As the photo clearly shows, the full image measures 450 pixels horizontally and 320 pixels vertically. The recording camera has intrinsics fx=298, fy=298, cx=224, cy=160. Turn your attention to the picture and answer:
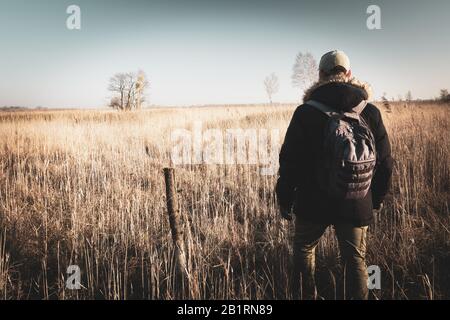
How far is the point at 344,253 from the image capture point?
5.54 ft

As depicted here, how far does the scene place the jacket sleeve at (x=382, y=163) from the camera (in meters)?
1.64

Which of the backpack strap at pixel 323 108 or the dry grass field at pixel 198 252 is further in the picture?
the dry grass field at pixel 198 252

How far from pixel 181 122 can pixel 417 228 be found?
9304 millimetres

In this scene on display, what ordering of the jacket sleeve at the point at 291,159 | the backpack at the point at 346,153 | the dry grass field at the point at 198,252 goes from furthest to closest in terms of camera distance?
1. the dry grass field at the point at 198,252
2. the jacket sleeve at the point at 291,159
3. the backpack at the point at 346,153

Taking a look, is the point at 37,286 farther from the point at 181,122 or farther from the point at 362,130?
the point at 181,122

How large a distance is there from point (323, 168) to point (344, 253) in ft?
1.70

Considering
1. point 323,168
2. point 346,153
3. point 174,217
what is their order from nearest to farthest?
point 346,153 < point 323,168 < point 174,217

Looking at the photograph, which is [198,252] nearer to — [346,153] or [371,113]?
[346,153]

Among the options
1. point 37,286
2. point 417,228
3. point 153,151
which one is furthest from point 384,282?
point 153,151

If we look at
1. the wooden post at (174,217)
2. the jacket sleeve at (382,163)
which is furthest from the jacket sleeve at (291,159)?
the wooden post at (174,217)

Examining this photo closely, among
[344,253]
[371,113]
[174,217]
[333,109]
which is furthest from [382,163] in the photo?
[174,217]

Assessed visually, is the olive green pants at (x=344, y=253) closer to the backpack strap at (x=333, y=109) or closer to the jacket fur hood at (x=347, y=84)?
the backpack strap at (x=333, y=109)

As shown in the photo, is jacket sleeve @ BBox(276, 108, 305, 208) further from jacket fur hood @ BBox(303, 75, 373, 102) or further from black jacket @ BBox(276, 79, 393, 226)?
jacket fur hood @ BBox(303, 75, 373, 102)

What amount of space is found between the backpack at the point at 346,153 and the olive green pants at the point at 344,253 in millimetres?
226
